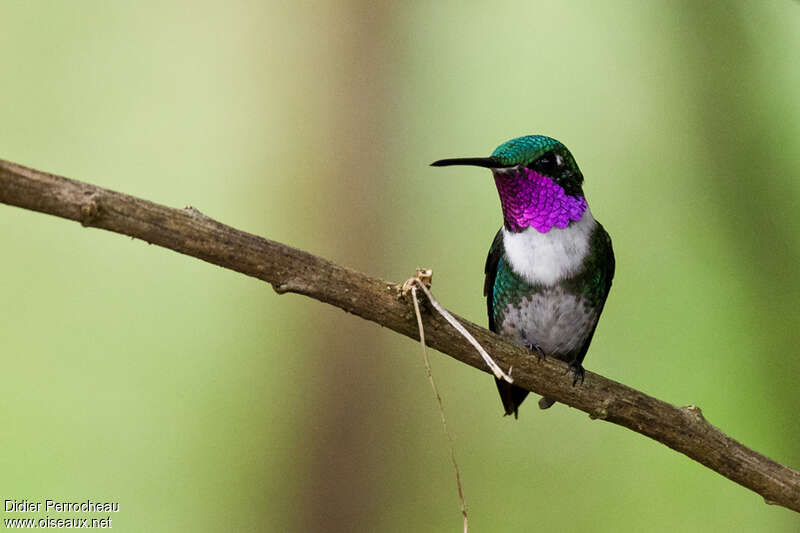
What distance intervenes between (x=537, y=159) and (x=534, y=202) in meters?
0.11

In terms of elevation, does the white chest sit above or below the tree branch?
above

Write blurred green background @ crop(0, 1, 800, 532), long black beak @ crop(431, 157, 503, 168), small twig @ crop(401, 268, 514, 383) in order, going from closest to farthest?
small twig @ crop(401, 268, 514, 383) < long black beak @ crop(431, 157, 503, 168) < blurred green background @ crop(0, 1, 800, 532)

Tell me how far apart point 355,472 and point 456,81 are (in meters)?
A: 1.82

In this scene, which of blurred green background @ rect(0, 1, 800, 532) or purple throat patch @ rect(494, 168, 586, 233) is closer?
purple throat patch @ rect(494, 168, 586, 233)

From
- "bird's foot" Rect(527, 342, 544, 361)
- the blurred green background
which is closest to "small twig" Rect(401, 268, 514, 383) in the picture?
"bird's foot" Rect(527, 342, 544, 361)

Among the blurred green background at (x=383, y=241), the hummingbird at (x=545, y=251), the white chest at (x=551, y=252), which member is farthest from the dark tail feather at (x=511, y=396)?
the blurred green background at (x=383, y=241)

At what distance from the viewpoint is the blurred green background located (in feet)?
11.2

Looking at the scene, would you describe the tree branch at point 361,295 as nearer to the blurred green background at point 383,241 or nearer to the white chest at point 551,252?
the white chest at point 551,252

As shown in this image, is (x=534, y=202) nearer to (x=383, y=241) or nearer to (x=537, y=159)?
(x=537, y=159)

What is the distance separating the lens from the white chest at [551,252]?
218 cm

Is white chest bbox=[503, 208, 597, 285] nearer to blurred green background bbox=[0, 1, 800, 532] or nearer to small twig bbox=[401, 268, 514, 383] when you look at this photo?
small twig bbox=[401, 268, 514, 383]

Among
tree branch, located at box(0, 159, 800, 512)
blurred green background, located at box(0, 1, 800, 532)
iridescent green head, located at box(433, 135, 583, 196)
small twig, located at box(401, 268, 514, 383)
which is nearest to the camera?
tree branch, located at box(0, 159, 800, 512)

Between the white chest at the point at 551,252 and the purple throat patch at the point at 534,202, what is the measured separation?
0.8 inches

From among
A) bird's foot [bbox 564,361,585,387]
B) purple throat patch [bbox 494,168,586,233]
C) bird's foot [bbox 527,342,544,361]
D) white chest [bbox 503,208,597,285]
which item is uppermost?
purple throat patch [bbox 494,168,586,233]
